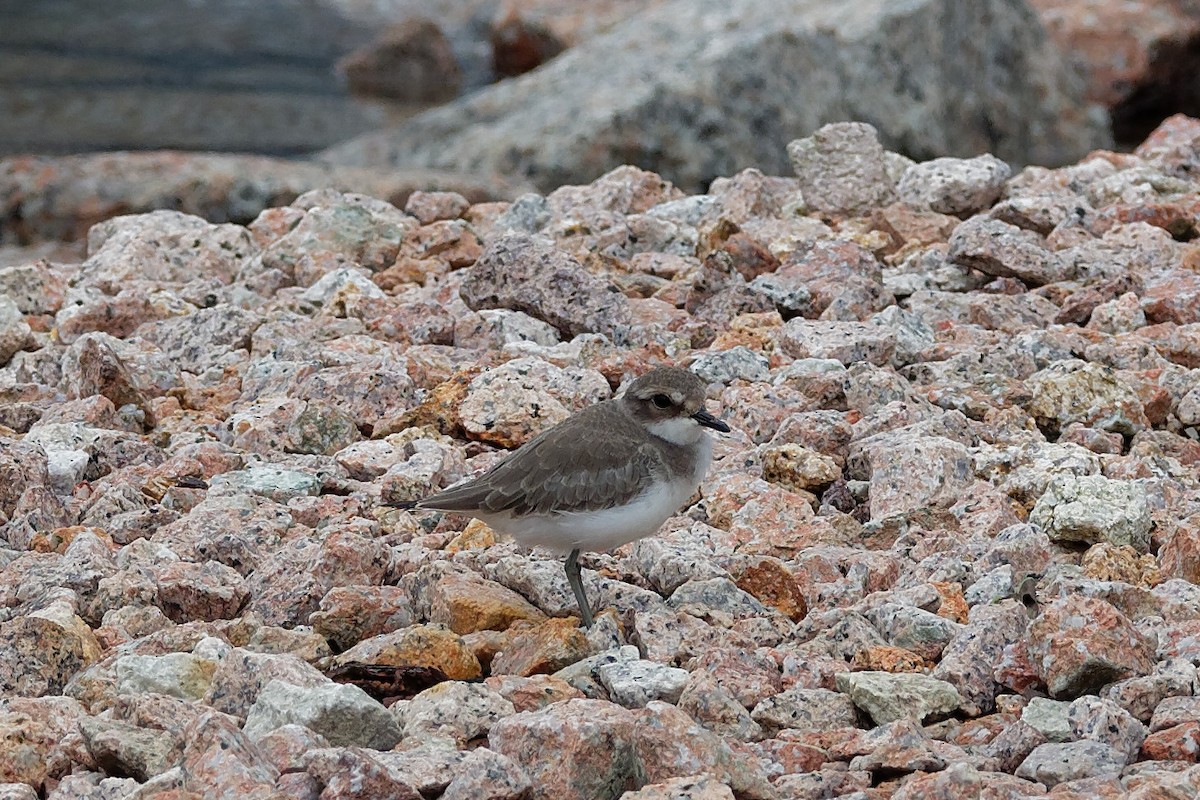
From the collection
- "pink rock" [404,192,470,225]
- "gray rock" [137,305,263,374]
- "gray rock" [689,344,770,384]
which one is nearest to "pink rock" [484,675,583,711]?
"gray rock" [689,344,770,384]

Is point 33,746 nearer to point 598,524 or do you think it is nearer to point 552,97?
point 598,524

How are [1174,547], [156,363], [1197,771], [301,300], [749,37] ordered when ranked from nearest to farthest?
[1197,771], [1174,547], [156,363], [301,300], [749,37]

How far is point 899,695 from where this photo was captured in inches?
161

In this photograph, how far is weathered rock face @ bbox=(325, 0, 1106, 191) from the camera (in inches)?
441

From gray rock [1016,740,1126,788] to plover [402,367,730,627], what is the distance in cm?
131

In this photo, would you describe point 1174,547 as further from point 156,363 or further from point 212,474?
point 156,363

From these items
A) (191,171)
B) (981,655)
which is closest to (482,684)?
(981,655)

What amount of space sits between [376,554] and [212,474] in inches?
36.7

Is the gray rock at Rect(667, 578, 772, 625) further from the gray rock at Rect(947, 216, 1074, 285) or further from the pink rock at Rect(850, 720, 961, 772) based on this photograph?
the gray rock at Rect(947, 216, 1074, 285)

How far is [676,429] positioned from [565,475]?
1.25ft

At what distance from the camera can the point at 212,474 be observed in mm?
5555

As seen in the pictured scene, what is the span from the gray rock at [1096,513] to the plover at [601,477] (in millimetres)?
983

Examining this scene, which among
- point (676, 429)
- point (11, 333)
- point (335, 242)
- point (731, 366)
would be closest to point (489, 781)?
point (676, 429)

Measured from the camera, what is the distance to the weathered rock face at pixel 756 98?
11.2 meters
